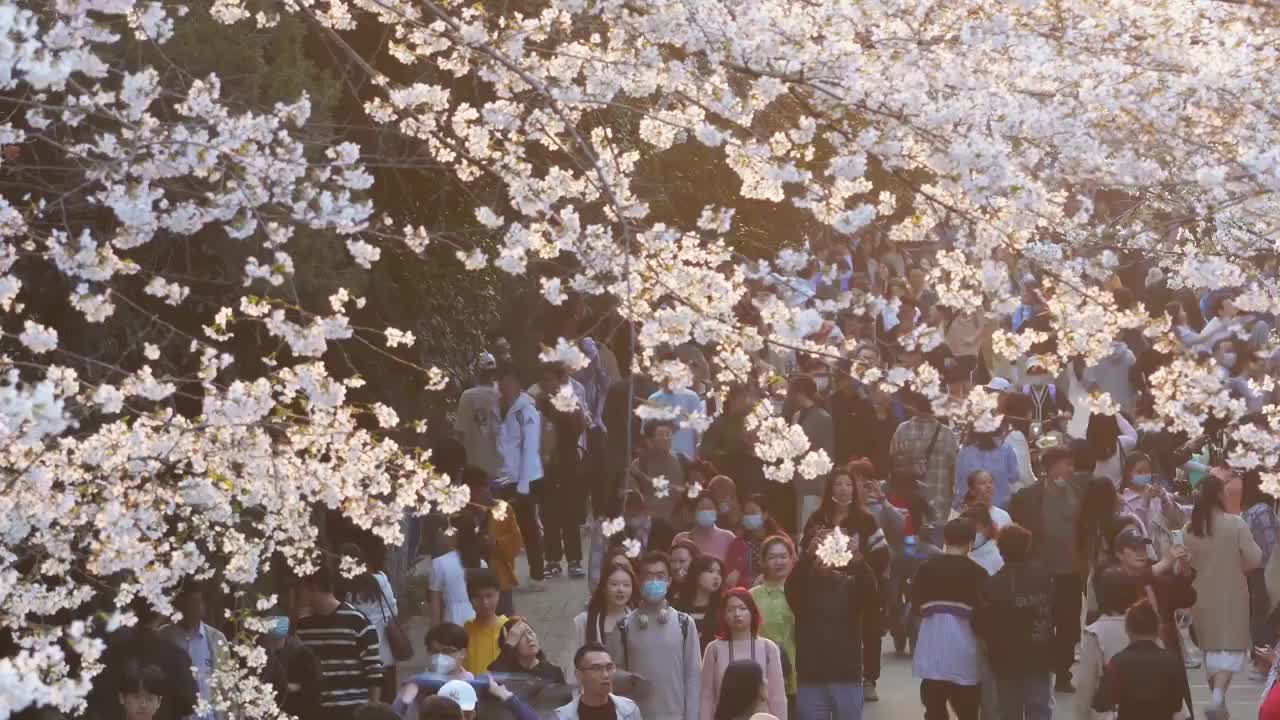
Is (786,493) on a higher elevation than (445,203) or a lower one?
lower

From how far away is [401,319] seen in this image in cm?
1678

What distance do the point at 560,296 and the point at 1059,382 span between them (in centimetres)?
1319

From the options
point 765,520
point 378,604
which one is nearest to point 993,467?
point 765,520

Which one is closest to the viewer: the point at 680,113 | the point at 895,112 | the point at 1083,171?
the point at 895,112

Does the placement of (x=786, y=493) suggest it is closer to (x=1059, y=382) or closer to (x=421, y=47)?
(x=1059, y=382)

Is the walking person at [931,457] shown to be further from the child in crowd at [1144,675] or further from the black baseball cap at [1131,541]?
the child in crowd at [1144,675]

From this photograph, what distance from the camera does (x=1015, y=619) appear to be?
12531mm

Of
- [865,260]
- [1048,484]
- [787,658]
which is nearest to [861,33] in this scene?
[787,658]

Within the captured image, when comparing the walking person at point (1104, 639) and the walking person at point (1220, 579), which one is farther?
the walking person at point (1220, 579)

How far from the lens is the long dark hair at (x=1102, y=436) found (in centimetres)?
1748

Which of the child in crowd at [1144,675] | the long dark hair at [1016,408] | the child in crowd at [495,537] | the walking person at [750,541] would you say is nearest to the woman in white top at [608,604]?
the child in crowd at [495,537]

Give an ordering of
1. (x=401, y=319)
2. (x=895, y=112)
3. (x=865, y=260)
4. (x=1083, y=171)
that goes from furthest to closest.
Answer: (x=865, y=260)
(x=401, y=319)
(x=1083, y=171)
(x=895, y=112)

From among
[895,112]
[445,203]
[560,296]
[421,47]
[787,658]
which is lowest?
[787,658]

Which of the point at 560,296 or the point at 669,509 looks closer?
the point at 560,296
